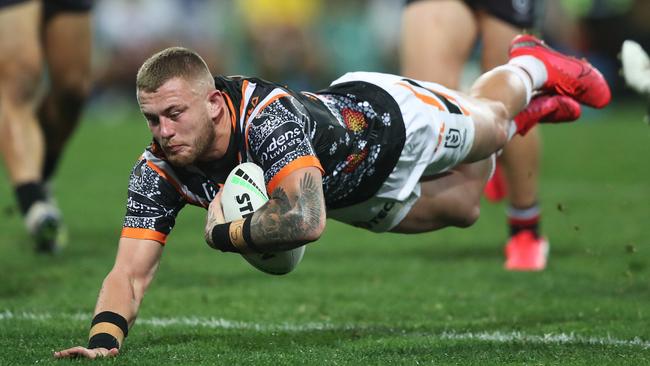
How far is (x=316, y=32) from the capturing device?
1078 inches

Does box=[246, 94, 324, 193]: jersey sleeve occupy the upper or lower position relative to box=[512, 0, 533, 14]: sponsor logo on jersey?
upper

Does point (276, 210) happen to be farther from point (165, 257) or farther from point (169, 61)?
point (165, 257)

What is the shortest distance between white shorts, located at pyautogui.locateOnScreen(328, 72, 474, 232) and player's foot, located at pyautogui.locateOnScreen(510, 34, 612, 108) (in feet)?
2.37

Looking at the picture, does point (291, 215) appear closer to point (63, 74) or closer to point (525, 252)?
point (525, 252)

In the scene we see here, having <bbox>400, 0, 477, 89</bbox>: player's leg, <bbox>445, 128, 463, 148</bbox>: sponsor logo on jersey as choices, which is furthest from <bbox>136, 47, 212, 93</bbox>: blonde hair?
<bbox>400, 0, 477, 89</bbox>: player's leg

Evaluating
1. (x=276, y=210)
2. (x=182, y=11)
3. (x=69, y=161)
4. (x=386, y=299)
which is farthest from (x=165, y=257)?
(x=182, y=11)

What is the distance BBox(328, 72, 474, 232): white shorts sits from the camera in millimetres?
5578

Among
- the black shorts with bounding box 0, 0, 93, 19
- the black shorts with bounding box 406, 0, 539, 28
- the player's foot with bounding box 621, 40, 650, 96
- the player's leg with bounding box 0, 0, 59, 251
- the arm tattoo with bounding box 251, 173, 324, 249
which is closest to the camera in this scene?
the arm tattoo with bounding box 251, 173, 324, 249

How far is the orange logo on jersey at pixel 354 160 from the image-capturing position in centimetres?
523

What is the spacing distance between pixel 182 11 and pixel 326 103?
2226 centimetres

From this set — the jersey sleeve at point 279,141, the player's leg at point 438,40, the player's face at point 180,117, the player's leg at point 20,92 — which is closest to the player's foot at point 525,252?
the player's leg at point 438,40

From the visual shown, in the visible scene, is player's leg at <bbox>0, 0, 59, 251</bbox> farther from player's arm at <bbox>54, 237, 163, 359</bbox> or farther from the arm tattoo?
the arm tattoo

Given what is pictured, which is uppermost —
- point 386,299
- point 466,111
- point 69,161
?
point 466,111

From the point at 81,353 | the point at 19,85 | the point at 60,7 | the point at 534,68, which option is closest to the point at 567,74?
the point at 534,68
